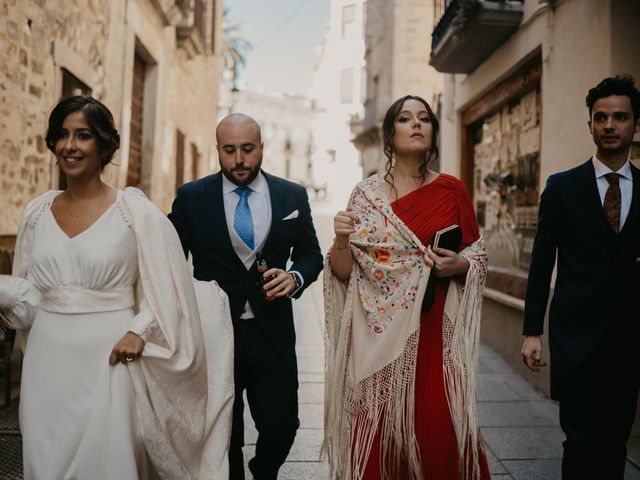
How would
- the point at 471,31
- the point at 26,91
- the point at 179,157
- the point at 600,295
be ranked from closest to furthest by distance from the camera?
the point at 600,295 → the point at 26,91 → the point at 471,31 → the point at 179,157

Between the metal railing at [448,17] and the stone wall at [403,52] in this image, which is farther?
the stone wall at [403,52]

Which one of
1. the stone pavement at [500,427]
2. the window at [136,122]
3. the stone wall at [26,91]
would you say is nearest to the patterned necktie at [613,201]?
the stone pavement at [500,427]

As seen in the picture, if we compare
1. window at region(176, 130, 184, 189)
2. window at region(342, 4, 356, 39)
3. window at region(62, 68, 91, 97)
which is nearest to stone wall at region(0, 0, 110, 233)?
window at region(62, 68, 91, 97)

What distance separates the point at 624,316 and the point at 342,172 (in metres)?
31.0

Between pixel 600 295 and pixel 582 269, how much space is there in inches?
5.3

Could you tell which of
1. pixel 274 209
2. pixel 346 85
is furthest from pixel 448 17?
pixel 346 85

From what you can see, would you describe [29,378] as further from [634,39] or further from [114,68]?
[114,68]

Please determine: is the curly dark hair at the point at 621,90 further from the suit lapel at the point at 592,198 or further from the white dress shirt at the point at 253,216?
the white dress shirt at the point at 253,216

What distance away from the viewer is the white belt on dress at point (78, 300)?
2.33 m

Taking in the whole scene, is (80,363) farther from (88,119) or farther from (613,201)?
(613,201)

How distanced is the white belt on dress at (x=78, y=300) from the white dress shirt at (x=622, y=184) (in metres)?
2.11


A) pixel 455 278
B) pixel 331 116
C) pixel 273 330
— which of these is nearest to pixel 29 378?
pixel 273 330

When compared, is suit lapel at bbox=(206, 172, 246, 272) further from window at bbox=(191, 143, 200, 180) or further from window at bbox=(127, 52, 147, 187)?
window at bbox=(191, 143, 200, 180)

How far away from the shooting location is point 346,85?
32438 mm
